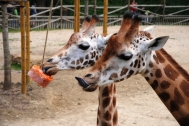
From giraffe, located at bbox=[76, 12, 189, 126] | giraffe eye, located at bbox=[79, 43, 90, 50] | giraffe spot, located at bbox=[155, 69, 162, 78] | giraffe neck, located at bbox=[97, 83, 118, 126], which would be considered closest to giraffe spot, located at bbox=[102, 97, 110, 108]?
giraffe neck, located at bbox=[97, 83, 118, 126]

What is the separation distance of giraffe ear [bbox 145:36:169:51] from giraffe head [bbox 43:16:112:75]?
1540 mm

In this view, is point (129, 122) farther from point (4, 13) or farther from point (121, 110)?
point (4, 13)

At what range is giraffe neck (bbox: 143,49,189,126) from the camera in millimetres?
4412

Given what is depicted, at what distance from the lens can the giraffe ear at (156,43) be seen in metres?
4.33

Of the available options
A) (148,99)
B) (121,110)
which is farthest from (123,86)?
(121,110)

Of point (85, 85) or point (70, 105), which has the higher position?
point (85, 85)

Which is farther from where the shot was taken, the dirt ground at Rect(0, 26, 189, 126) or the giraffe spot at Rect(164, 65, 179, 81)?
the dirt ground at Rect(0, 26, 189, 126)

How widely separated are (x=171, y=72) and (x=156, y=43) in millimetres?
410

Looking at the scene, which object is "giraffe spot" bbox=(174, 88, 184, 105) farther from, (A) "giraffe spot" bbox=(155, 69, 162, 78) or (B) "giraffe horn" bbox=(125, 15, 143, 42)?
(B) "giraffe horn" bbox=(125, 15, 143, 42)

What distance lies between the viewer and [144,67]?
4.52 metres

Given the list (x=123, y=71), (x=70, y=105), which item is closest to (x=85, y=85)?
(x=123, y=71)

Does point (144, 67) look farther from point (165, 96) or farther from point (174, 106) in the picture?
point (174, 106)

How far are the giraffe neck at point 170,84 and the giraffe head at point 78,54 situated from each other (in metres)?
1.48

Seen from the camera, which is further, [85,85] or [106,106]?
[106,106]
